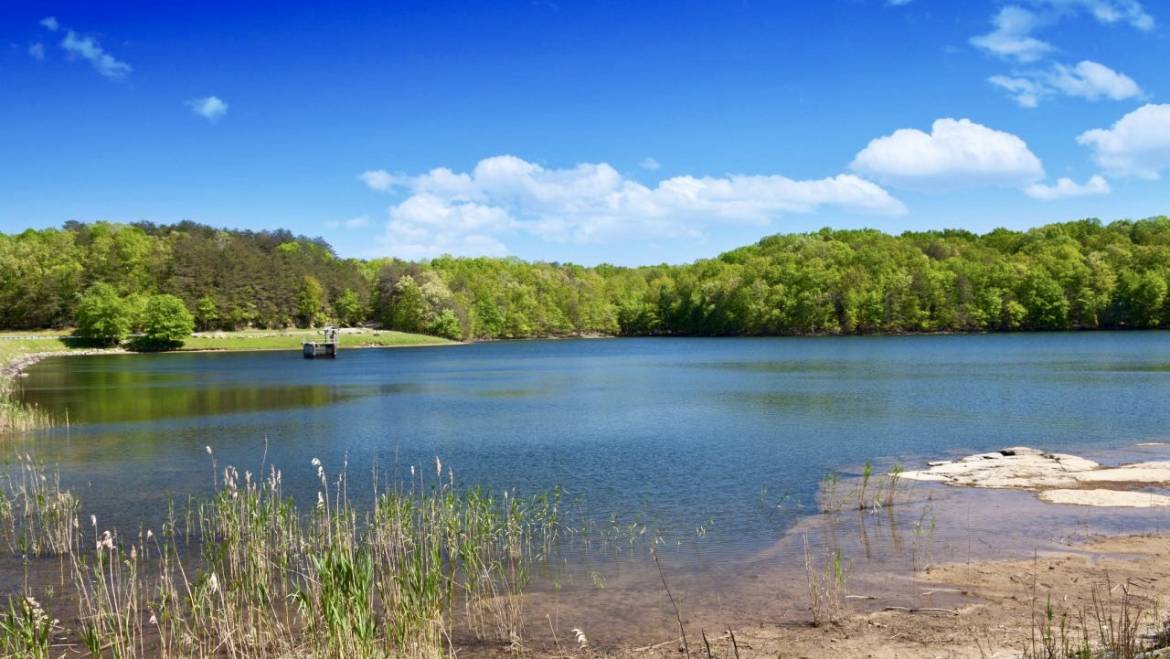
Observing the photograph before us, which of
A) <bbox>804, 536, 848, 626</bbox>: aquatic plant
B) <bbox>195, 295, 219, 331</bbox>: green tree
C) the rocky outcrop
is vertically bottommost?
the rocky outcrop

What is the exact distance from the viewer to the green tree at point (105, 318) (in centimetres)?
11100

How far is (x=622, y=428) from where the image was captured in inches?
1248

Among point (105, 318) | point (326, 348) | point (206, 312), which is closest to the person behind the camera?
point (326, 348)

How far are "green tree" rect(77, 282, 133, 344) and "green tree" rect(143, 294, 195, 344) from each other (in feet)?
8.38

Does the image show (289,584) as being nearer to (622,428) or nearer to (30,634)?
(30,634)

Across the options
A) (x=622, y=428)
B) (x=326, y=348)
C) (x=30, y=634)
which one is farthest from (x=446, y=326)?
(x=30, y=634)

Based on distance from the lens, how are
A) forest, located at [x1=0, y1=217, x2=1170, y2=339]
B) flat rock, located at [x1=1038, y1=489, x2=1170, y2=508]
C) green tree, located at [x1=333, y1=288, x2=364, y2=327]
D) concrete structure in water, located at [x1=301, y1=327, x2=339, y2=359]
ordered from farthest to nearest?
green tree, located at [x1=333, y1=288, x2=364, y2=327] < forest, located at [x1=0, y1=217, x2=1170, y2=339] < concrete structure in water, located at [x1=301, y1=327, x2=339, y2=359] < flat rock, located at [x1=1038, y1=489, x2=1170, y2=508]

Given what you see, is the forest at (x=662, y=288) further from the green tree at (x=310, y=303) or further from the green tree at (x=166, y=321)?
the green tree at (x=166, y=321)

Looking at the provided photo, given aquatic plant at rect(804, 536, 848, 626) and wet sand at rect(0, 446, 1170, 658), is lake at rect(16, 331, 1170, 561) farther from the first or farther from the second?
aquatic plant at rect(804, 536, 848, 626)

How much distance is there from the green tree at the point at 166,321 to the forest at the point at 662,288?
5912 millimetres

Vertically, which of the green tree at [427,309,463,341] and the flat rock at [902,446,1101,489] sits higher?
the green tree at [427,309,463,341]

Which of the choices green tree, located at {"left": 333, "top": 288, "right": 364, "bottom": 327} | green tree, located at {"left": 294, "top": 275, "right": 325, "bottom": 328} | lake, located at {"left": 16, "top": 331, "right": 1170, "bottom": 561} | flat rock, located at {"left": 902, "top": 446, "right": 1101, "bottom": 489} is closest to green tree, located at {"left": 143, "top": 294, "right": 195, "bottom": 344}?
green tree, located at {"left": 294, "top": 275, "right": 325, "bottom": 328}

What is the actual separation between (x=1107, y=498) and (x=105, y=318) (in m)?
121

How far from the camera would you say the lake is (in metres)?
19.8
